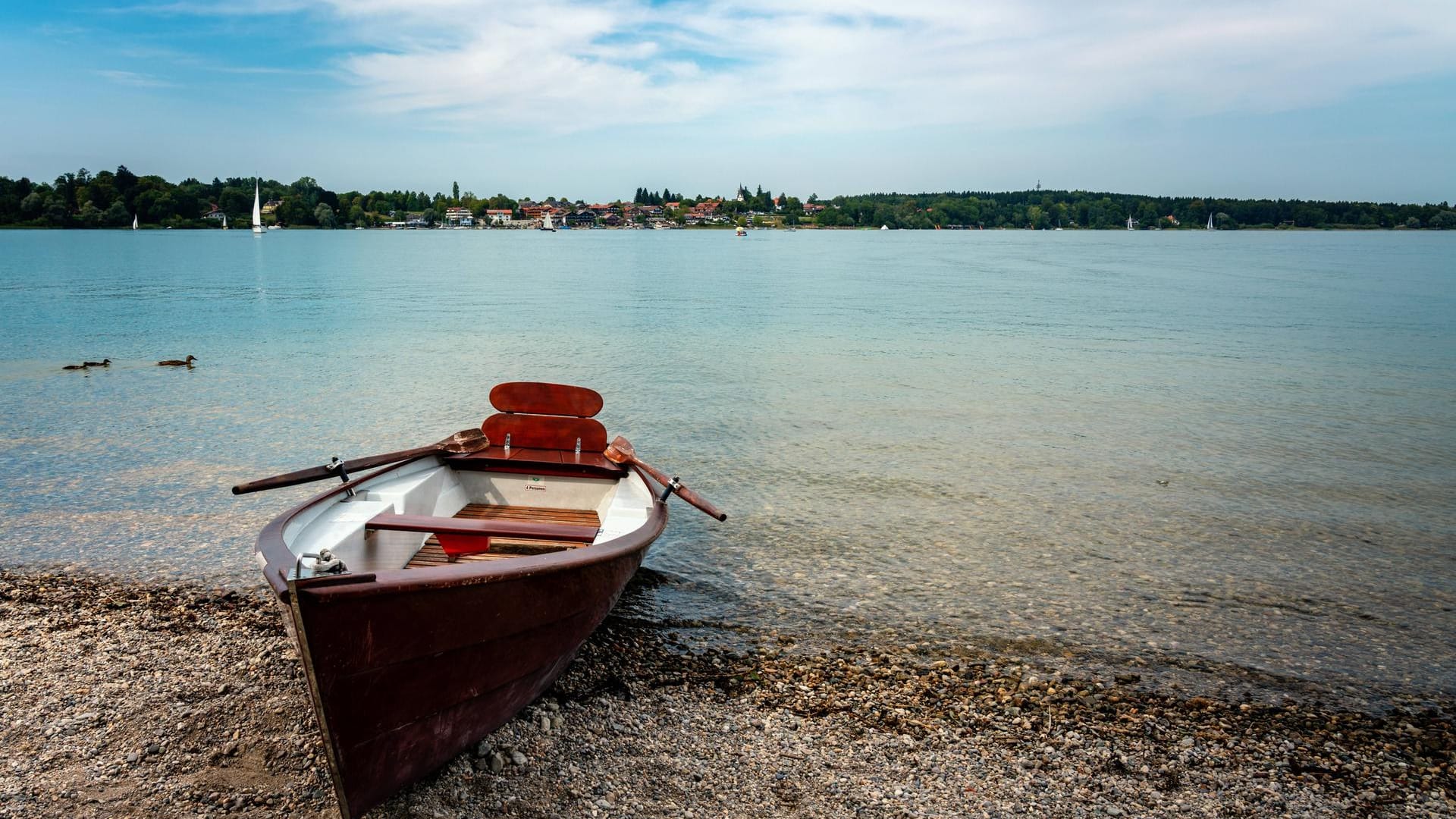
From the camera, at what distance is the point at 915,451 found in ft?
53.3

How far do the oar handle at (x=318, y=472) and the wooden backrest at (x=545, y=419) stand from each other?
86 centimetres

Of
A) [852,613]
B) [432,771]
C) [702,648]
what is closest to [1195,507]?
[852,613]

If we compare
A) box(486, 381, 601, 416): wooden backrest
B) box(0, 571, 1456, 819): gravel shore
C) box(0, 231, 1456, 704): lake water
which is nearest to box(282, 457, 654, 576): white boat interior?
box(486, 381, 601, 416): wooden backrest

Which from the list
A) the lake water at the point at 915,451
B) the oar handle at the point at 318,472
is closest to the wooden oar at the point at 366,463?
the oar handle at the point at 318,472

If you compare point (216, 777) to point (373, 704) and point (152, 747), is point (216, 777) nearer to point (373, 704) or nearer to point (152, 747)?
point (152, 747)

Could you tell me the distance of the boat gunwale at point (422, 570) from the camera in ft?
15.7

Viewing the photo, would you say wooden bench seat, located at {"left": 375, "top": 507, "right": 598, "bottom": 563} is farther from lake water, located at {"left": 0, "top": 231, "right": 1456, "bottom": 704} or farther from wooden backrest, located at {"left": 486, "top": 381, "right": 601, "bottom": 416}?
wooden backrest, located at {"left": 486, "top": 381, "right": 601, "bottom": 416}

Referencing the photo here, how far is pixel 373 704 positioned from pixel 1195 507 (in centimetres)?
1147

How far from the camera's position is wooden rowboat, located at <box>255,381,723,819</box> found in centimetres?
491

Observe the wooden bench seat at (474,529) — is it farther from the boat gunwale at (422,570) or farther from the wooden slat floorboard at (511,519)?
the boat gunwale at (422,570)

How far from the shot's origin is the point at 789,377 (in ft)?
78.1

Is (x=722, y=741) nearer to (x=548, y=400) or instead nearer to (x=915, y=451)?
(x=548, y=400)

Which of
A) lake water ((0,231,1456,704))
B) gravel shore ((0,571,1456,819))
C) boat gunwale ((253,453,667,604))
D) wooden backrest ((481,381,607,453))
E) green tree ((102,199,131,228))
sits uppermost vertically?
green tree ((102,199,131,228))

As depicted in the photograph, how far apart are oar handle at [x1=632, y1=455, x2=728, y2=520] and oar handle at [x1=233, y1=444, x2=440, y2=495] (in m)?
2.13
